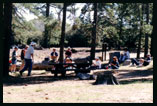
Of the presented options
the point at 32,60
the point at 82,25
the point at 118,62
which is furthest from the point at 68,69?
the point at 82,25

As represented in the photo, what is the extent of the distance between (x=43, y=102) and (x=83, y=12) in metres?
17.7

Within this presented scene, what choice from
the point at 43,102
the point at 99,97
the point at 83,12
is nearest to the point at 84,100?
the point at 99,97

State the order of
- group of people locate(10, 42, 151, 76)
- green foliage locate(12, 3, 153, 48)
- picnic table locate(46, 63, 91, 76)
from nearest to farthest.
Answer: group of people locate(10, 42, 151, 76), picnic table locate(46, 63, 91, 76), green foliage locate(12, 3, 153, 48)

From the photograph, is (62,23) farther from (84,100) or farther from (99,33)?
(84,100)

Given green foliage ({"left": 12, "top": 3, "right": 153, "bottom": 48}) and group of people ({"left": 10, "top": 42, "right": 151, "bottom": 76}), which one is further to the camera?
green foliage ({"left": 12, "top": 3, "right": 153, "bottom": 48})

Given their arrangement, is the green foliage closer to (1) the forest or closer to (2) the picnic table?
(1) the forest

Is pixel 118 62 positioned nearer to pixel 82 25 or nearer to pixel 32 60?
pixel 82 25

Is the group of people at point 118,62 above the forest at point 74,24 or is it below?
below

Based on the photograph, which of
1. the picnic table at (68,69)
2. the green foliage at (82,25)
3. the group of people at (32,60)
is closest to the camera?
the group of people at (32,60)

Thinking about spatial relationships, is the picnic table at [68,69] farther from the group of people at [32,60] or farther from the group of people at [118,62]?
the group of people at [118,62]

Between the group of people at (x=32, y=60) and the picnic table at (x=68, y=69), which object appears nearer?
the group of people at (x=32, y=60)

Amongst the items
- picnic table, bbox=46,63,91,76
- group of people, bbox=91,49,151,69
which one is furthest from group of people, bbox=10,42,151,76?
picnic table, bbox=46,63,91,76

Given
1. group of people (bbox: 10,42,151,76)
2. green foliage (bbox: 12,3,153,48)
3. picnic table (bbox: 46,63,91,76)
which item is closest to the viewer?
group of people (bbox: 10,42,151,76)

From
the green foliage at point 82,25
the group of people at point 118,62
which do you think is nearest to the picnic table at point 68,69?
the group of people at point 118,62
